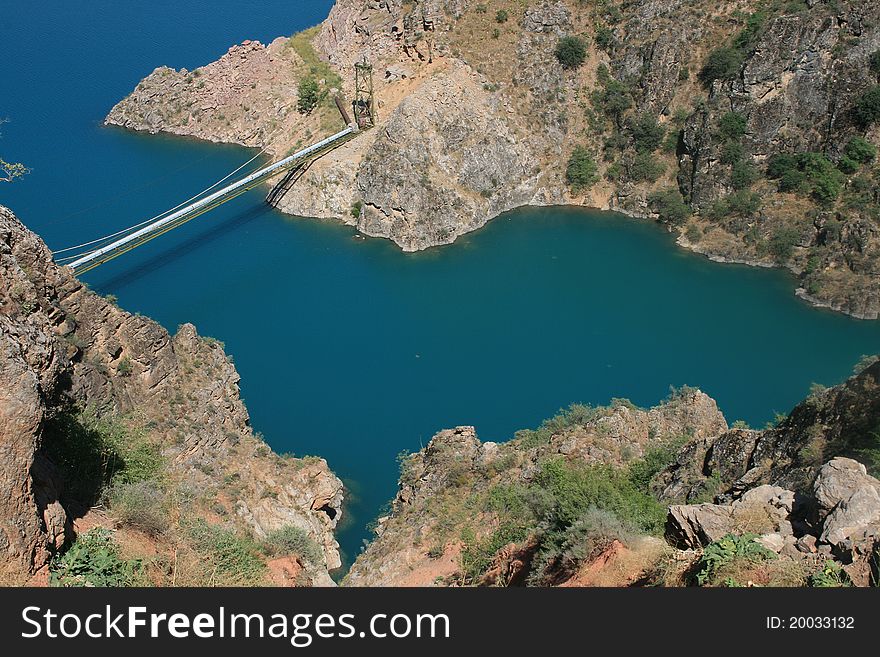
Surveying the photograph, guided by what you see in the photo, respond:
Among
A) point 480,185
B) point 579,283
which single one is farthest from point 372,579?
point 480,185

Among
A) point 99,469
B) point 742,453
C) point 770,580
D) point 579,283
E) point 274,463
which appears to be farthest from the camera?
point 579,283

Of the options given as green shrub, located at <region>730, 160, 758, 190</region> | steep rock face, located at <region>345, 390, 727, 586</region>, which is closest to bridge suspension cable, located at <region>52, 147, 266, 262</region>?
steep rock face, located at <region>345, 390, 727, 586</region>

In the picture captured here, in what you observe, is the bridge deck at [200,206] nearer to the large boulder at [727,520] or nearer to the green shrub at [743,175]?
the green shrub at [743,175]

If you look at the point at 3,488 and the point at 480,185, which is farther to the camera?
the point at 480,185


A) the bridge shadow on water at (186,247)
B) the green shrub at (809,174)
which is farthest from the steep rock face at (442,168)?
the green shrub at (809,174)
